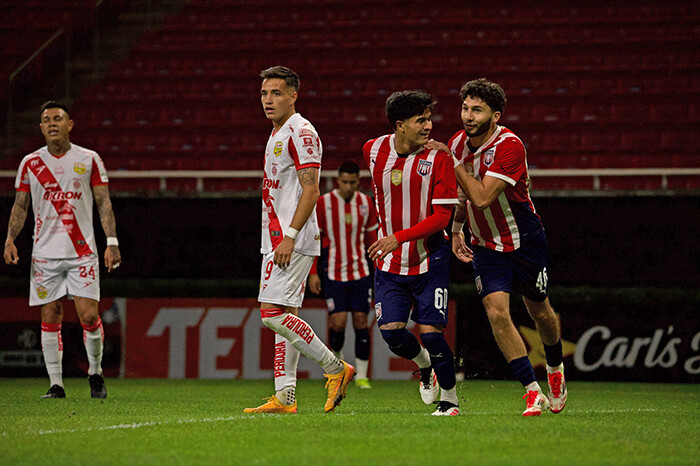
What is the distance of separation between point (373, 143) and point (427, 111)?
0.41 m

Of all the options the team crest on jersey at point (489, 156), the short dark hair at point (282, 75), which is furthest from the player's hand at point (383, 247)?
the short dark hair at point (282, 75)

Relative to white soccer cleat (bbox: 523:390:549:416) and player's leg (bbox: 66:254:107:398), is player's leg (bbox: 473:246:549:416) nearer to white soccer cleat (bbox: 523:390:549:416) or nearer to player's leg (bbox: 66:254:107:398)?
white soccer cleat (bbox: 523:390:549:416)

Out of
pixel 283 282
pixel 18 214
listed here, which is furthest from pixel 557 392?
pixel 18 214

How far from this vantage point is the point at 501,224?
5.85 m

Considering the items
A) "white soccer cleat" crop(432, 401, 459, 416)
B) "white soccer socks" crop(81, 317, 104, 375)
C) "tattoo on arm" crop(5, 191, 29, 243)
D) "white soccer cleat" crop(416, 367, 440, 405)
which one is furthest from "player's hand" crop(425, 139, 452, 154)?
"tattoo on arm" crop(5, 191, 29, 243)

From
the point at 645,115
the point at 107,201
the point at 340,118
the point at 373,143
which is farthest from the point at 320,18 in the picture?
the point at 373,143

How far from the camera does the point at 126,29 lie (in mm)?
17297

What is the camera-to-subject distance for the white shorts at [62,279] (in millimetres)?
7582

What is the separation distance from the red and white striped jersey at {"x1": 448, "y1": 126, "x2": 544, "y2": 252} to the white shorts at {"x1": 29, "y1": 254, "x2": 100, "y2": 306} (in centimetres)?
321

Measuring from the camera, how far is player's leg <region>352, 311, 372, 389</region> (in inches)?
389

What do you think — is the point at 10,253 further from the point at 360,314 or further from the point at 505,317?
the point at 505,317

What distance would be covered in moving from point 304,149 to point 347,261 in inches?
176

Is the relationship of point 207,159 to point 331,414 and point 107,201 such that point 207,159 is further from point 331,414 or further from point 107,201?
point 331,414

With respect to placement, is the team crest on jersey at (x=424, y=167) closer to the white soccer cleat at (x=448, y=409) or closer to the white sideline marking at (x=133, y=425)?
the white soccer cleat at (x=448, y=409)
